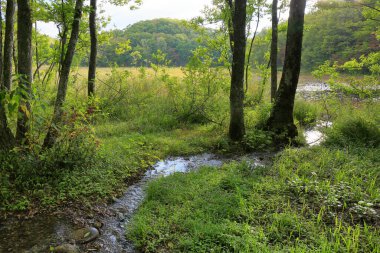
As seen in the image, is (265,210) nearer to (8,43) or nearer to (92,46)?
(8,43)

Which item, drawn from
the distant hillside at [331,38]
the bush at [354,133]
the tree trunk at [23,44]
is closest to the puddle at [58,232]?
the tree trunk at [23,44]

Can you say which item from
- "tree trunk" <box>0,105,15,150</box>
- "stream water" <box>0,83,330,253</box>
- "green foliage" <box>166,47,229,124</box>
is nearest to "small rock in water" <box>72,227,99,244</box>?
"stream water" <box>0,83,330,253</box>

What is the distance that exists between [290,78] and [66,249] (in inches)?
270

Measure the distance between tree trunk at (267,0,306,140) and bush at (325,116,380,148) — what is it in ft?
3.44

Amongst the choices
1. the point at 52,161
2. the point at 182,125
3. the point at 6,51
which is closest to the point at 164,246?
the point at 52,161

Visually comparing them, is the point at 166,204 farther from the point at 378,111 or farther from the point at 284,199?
the point at 378,111

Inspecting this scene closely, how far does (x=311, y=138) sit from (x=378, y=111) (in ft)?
6.74

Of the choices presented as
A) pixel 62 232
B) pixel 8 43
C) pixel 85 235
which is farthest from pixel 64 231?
pixel 8 43

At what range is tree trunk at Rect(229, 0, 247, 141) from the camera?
7.00 meters

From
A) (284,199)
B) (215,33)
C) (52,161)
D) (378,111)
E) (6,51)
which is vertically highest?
(215,33)

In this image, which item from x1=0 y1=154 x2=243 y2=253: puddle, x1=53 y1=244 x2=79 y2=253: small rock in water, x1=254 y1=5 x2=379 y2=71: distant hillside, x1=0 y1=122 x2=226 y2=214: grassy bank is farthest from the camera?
x1=254 y1=5 x2=379 y2=71: distant hillside

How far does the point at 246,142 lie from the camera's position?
7547mm

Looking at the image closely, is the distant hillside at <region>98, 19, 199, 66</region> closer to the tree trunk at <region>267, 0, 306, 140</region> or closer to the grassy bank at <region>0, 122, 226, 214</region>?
the tree trunk at <region>267, 0, 306, 140</region>

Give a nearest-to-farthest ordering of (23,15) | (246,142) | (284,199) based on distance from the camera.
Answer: (284,199) < (23,15) < (246,142)
